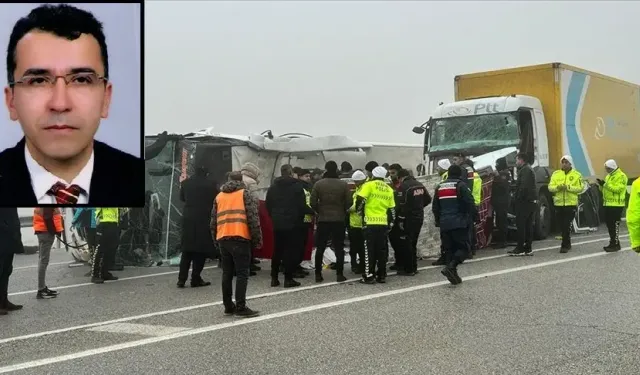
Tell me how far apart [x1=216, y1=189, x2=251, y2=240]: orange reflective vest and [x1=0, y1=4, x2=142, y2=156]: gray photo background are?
6.22 m

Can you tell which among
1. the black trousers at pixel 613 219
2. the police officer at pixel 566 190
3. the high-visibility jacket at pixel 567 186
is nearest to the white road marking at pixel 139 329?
the police officer at pixel 566 190

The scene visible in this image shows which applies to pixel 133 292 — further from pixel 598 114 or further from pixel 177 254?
pixel 598 114

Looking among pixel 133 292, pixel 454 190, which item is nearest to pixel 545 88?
pixel 454 190

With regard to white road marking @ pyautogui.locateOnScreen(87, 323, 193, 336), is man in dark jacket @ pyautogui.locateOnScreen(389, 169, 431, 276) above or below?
above

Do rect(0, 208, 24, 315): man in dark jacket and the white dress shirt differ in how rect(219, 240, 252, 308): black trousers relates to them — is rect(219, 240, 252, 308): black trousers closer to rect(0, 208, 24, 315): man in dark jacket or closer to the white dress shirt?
rect(0, 208, 24, 315): man in dark jacket

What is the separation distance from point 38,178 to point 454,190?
8.74 meters

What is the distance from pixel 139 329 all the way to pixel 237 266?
1.39 meters

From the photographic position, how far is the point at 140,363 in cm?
707

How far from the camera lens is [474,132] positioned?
60.2 ft

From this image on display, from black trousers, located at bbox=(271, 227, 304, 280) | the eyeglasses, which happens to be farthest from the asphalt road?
the eyeglasses

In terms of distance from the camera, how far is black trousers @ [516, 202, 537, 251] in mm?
14742

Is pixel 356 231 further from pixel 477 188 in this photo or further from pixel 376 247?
pixel 477 188

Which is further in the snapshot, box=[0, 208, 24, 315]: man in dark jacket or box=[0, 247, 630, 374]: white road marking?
box=[0, 208, 24, 315]: man in dark jacket

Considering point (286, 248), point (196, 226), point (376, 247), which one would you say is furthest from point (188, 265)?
point (376, 247)
